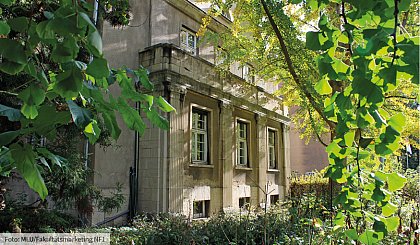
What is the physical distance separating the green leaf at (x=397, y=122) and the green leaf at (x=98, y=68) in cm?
97

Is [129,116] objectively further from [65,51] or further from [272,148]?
[272,148]

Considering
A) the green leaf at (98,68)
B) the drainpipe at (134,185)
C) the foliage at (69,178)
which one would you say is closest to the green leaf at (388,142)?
the green leaf at (98,68)

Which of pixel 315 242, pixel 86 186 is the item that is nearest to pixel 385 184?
pixel 315 242

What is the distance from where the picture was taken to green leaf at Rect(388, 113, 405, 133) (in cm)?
127

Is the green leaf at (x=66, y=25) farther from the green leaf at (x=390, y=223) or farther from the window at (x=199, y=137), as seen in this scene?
the window at (x=199, y=137)

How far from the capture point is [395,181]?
1360 mm

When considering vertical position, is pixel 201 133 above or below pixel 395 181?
above

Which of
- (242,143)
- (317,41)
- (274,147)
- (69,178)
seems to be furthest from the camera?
(274,147)

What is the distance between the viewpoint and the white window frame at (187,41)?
45.8 ft

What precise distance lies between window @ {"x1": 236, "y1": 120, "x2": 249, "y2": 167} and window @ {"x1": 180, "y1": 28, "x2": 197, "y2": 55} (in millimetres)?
3800

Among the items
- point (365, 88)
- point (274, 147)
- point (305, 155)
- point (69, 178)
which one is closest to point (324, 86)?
point (365, 88)

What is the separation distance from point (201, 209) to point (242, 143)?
13.9 ft

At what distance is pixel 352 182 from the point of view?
58.7 inches

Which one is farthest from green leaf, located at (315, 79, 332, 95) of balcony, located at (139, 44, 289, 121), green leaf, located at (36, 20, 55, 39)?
balcony, located at (139, 44, 289, 121)
